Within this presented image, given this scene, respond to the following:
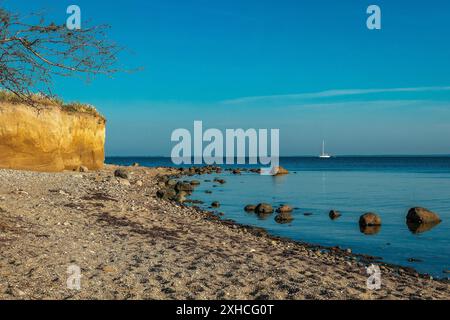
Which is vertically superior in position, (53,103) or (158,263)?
(53,103)

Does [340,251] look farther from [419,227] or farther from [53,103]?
[53,103]

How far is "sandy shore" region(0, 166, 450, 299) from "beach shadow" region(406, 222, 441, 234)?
677 centimetres

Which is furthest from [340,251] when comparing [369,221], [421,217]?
[421,217]

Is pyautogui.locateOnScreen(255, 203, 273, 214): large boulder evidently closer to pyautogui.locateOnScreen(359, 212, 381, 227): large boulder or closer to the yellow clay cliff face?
pyautogui.locateOnScreen(359, 212, 381, 227): large boulder

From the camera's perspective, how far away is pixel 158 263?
10.3 m

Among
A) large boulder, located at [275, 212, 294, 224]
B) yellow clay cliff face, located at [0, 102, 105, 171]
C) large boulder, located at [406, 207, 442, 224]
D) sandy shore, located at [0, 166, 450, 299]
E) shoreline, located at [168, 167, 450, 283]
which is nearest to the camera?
sandy shore, located at [0, 166, 450, 299]

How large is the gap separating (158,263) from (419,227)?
49.9 feet

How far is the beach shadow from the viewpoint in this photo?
20.0 m

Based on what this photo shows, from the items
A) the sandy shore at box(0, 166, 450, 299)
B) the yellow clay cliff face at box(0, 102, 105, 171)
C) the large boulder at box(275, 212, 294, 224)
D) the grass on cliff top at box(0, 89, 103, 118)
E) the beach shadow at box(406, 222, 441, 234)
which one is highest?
the grass on cliff top at box(0, 89, 103, 118)

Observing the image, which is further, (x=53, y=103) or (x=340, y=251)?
(x=53, y=103)

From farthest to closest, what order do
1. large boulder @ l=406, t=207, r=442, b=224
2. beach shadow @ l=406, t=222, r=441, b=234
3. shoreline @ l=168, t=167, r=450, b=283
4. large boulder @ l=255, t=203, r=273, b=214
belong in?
large boulder @ l=255, t=203, r=273, b=214, large boulder @ l=406, t=207, r=442, b=224, beach shadow @ l=406, t=222, r=441, b=234, shoreline @ l=168, t=167, r=450, b=283

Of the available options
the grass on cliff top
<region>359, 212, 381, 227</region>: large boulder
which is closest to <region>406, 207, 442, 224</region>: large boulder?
<region>359, 212, 381, 227</region>: large boulder

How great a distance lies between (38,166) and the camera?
3300 cm
